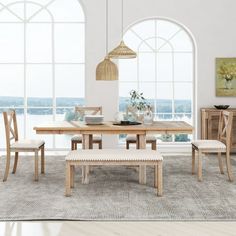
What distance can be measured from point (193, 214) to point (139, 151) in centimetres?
103

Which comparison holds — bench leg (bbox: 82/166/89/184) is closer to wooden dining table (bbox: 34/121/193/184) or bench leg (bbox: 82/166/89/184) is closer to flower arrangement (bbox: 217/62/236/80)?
wooden dining table (bbox: 34/121/193/184)

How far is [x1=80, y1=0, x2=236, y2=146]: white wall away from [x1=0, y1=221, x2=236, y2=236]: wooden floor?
4.22 metres

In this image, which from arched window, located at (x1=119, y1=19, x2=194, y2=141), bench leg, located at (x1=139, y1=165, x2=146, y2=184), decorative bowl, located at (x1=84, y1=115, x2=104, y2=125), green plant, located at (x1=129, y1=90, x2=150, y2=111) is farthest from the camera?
arched window, located at (x1=119, y1=19, x2=194, y2=141)

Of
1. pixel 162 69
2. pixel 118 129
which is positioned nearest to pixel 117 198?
pixel 118 129

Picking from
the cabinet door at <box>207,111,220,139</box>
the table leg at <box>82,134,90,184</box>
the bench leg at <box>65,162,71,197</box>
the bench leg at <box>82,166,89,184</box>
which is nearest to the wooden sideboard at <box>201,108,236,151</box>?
the cabinet door at <box>207,111,220,139</box>

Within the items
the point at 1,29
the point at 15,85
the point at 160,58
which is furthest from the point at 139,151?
the point at 1,29

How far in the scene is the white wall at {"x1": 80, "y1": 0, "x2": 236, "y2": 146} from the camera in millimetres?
7922

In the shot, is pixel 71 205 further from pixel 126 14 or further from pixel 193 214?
pixel 126 14

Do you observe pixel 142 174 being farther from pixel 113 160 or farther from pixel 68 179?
pixel 68 179

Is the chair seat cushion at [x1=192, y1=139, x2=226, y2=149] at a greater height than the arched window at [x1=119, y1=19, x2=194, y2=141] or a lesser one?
lesser

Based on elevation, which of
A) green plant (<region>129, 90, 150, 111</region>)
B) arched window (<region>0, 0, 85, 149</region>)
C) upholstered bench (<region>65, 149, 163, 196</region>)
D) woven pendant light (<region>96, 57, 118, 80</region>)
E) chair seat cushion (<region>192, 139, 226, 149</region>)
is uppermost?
arched window (<region>0, 0, 85, 149</region>)

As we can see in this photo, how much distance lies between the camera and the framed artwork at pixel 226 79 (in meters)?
7.99

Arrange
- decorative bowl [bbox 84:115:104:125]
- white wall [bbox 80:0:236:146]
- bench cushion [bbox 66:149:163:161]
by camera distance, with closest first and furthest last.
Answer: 1. bench cushion [bbox 66:149:163:161]
2. decorative bowl [bbox 84:115:104:125]
3. white wall [bbox 80:0:236:146]

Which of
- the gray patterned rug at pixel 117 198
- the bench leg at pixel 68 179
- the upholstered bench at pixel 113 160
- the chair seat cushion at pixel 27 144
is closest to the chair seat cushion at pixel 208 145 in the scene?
the gray patterned rug at pixel 117 198
